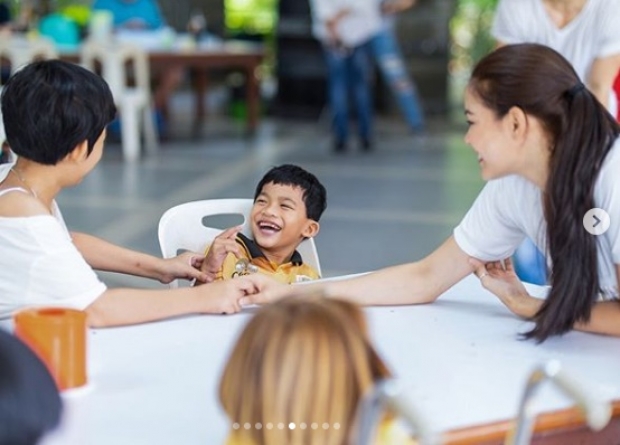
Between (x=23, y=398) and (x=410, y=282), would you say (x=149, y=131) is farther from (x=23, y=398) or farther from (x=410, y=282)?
(x=23, y=398)

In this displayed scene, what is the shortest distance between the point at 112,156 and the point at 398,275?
6247 millimetres

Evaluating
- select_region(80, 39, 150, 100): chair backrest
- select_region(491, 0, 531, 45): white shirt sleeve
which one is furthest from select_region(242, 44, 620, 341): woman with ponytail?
select_region(80, 39, 150, 100): chair backrest

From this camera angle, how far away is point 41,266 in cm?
173

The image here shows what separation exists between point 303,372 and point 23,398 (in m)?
0.30

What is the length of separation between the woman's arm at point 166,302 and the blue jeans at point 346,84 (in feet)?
21.1

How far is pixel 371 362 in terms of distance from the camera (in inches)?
45.9

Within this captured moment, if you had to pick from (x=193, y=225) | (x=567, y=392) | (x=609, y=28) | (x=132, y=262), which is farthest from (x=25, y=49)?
(x=567, y=392)

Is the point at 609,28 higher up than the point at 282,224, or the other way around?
the point at 609,28

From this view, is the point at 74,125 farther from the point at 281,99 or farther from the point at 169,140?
the point at 281,99

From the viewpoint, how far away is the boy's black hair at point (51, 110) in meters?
1.83

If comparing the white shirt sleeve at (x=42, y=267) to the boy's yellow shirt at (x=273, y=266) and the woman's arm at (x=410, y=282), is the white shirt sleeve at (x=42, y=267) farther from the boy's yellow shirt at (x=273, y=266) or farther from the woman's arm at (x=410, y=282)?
the boy's yellow shirt at (x=273, y=266)

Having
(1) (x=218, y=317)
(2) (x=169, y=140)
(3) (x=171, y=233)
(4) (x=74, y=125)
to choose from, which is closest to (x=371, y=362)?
(1) (x=218, y=317)

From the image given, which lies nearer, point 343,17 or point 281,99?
point 343,17

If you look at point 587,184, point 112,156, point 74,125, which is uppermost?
point 74,125
